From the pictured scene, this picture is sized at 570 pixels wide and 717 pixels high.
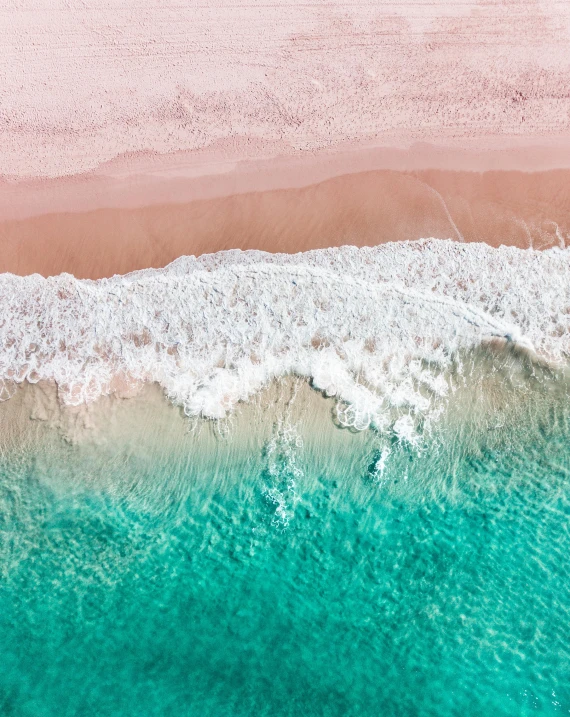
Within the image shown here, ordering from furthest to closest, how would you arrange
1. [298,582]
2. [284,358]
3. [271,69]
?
[271,69]
[284,358]
[298,582]

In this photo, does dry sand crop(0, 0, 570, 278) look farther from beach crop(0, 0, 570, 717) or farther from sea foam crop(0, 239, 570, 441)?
sea foam crop(0, 239, 570, 441)

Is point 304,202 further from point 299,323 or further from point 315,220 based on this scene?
point 299,323

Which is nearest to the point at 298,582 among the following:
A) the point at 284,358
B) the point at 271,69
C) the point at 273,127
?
the point at 284,358

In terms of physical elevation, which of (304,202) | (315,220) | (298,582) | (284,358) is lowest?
(298,582)

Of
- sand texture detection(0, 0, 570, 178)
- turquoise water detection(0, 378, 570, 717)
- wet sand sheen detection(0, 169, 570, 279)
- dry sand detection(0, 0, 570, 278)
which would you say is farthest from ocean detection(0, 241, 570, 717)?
sand texture detection(0, 0, 570, 178)

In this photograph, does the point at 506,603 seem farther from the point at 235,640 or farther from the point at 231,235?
the point at 231,235

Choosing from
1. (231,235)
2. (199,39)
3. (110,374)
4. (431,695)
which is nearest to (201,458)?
(110,374)
